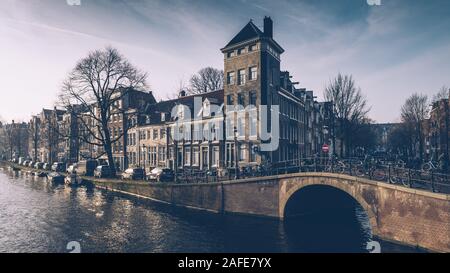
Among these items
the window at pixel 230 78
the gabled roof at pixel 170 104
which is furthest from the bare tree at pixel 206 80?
the window at pixel 230 78

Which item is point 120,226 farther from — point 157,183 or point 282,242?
point 282,242

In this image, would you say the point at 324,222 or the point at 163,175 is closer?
the point at 324,222

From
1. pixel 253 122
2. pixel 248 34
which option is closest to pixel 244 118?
pixel 253 122

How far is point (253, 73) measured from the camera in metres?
34.5

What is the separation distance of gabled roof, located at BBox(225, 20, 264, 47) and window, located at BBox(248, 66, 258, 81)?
3373 millimetres

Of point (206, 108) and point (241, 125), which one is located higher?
point (206, 108)

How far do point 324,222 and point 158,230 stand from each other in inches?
526

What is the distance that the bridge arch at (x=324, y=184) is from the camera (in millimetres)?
18781

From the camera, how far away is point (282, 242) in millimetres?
18797

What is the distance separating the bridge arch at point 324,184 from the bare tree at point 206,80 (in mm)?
41058

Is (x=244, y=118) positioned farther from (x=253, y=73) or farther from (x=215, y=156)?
(x=215, y=156)

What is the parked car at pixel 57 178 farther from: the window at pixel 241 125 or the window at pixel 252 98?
the window at pixel 252 98

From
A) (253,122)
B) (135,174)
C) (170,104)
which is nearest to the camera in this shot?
(253,122)

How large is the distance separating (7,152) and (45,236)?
112 m
